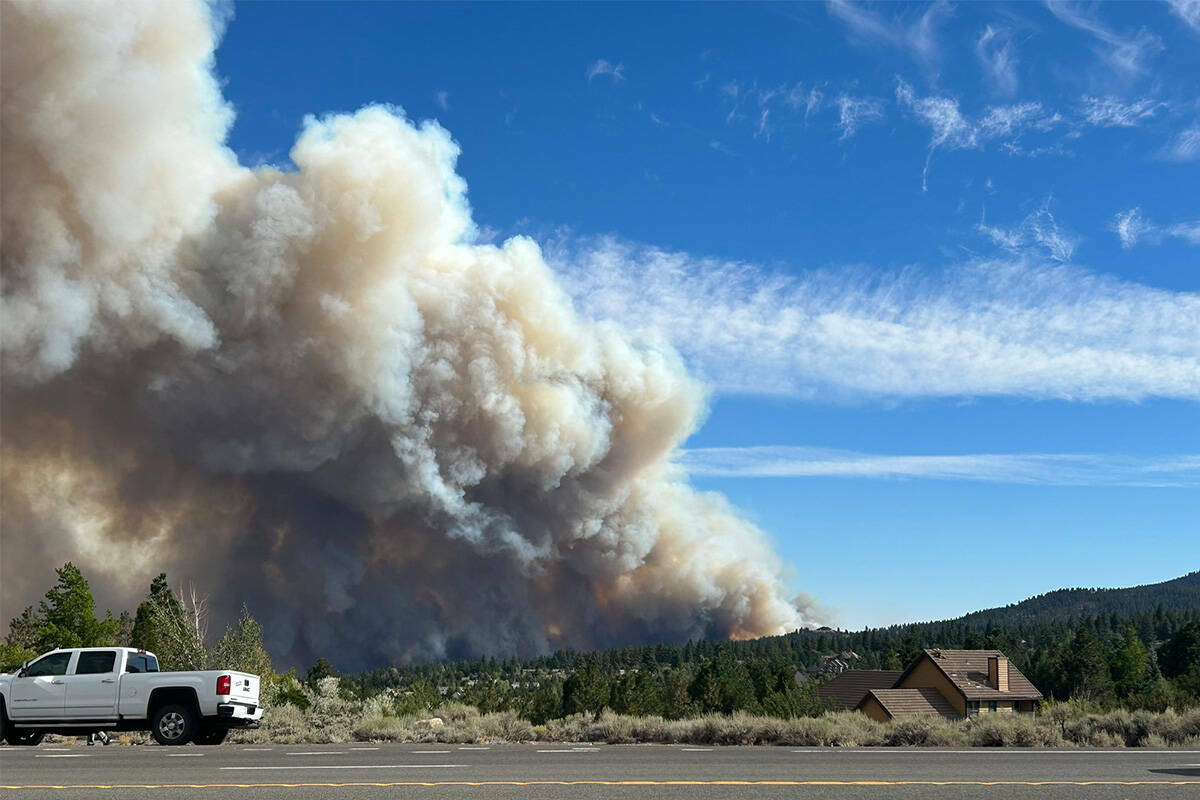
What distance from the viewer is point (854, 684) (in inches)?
2544

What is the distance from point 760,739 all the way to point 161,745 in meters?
9.79

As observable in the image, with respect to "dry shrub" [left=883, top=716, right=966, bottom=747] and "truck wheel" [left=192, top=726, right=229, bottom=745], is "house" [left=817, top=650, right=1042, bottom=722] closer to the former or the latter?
"dry shrub" [left=883, top=716, right=966, bottom=747]

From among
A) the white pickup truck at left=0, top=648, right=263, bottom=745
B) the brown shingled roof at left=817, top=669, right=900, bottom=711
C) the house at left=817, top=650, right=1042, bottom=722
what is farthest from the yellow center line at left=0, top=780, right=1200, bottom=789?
the brown shingled roof at left=817, top=669, right=900, bottom=711

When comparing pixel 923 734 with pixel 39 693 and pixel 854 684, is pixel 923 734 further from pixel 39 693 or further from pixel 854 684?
pixel 854 684

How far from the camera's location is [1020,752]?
47.4ft

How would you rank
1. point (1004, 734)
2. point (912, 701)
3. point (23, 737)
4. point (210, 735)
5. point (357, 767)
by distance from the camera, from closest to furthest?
point (357, 767)
point (1004, 734)
point (210, 735)
point (23, 737)
point (912, 701)

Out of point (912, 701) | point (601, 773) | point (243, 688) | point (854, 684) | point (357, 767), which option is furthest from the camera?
point (854, 684)

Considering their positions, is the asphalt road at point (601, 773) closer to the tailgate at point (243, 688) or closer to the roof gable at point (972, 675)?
the tailgate at point (243, 688)

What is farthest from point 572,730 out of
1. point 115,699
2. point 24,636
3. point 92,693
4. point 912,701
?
point 24,636

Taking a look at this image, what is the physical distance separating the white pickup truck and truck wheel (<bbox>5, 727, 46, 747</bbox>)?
0.05ft

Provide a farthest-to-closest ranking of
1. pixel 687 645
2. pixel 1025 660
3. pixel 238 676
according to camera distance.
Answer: pixel 687 645, pixel 1025 660, pixel 238 676

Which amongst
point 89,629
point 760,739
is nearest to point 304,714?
point 760,739

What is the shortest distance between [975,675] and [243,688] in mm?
53586

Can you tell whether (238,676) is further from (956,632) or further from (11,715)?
(956,632)
